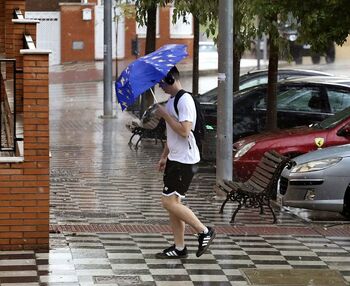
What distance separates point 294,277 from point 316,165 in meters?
3.94

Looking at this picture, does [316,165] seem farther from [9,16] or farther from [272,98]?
[9,16]

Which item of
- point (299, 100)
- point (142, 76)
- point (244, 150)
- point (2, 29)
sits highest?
point (2, 29)

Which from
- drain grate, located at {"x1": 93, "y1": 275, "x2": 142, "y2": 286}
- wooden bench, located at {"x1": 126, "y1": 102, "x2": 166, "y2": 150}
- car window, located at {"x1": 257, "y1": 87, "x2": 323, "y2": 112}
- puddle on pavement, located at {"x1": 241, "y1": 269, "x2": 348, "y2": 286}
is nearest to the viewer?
drain grate, located at {"x1": 93, "y1": 275, "x2": 142, "y2": 286}

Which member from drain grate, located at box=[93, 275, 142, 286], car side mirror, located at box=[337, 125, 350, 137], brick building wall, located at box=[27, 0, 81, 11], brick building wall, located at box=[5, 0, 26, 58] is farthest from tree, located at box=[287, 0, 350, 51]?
brick building wall, located at box=[27, 0, 81, 11]

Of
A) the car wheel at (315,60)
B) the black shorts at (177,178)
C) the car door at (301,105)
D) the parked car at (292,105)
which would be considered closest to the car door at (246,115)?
the parked car at (292,105)

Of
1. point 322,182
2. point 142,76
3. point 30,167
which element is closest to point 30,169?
point 30,167

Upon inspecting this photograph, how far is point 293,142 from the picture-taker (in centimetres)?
1505

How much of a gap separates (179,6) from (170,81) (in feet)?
30.7

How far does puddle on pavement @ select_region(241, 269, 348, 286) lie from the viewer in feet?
29.3

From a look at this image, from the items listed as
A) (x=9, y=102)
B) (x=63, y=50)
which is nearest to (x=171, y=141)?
(x=9, y=102)

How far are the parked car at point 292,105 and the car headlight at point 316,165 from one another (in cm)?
541

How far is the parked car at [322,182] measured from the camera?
12.7 metres

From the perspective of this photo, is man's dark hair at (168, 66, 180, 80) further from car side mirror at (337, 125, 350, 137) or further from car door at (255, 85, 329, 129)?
car door at (255, 85, 329, 129)

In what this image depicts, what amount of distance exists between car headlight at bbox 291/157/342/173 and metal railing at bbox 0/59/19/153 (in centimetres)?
353
